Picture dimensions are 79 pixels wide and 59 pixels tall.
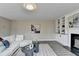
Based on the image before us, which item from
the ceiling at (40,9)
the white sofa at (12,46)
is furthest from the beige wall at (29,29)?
the white sofa at (12,46)

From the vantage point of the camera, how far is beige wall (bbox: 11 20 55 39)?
8116 millimetres

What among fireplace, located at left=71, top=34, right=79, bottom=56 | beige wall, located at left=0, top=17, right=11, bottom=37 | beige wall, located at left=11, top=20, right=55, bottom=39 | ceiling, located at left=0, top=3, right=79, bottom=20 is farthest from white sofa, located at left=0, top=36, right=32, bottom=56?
beige wall, located at left=11, top=20, right=55, bottom=39

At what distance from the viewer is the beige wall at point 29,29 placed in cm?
812

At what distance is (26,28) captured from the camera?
842 cm

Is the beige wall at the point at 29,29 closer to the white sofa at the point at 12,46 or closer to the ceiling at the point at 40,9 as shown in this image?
the ceiling at the point at 40,9

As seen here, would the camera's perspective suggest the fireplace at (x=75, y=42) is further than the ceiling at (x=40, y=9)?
Yes

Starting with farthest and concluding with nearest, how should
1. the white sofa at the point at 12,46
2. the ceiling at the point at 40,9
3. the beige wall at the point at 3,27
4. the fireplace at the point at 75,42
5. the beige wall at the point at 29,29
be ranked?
the beige wall at the point at 29,29
the fireplace at the point at 75,42
the beige wall at the point at 3,27
the white sofa at the point at 12,46
the ceiling at the point at 40,9

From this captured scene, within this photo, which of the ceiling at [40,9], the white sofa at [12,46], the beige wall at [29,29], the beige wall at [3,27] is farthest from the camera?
the beige wall at [29,29]

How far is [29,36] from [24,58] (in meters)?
7.28

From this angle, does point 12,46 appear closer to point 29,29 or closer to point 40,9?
point 40,9

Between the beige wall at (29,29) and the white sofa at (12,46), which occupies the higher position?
the beige wall at (29,29)

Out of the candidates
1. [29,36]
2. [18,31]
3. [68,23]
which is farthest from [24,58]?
[18,31]

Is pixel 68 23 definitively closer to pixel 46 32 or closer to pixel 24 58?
pixel 46 32

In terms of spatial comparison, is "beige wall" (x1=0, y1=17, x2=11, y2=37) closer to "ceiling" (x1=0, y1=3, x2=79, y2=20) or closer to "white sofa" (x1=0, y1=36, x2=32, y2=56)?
"ceiling" (x1=0, y1=3, x2=79, y2=20)
